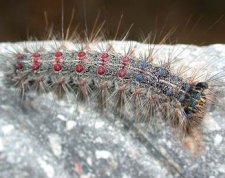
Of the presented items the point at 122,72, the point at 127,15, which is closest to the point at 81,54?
the point at 122,72

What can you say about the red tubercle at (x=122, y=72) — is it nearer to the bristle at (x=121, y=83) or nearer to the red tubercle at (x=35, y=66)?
the bristle at (x=121, y=83)

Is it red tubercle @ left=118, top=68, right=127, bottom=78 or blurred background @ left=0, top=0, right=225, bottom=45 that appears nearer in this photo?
red tubercle @ left=118, top=68, right=127, bottom=78

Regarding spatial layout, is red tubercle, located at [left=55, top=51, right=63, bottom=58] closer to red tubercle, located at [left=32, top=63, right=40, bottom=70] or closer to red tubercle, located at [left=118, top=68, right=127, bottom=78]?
red tubercle, located at [left=32, top=63, right=40, bottom=70]

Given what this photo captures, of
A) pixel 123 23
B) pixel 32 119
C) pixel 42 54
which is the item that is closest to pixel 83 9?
pixel 123 23

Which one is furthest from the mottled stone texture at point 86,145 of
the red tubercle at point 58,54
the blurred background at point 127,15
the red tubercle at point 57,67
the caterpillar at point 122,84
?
the blurred background at point 127,15

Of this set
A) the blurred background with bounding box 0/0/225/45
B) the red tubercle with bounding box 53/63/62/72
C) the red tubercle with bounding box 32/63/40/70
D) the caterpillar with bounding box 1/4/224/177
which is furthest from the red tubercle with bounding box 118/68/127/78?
the blurred background with bounding box 0/0/225/45

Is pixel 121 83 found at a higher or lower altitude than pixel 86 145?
higher

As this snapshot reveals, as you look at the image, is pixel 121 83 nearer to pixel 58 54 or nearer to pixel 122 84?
pixel 122 84
